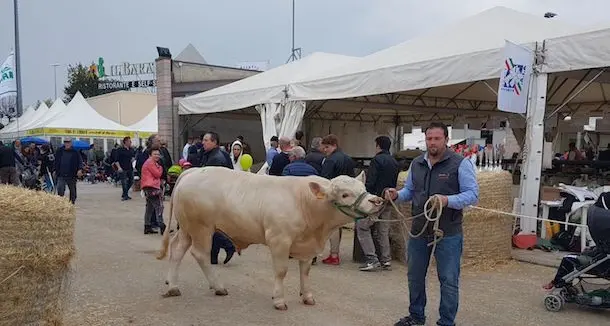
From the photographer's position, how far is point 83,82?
182ft

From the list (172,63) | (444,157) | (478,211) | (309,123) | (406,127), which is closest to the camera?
(444,157)

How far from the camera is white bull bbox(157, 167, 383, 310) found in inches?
187

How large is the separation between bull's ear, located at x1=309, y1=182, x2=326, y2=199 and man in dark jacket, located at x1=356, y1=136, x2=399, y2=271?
2074mm

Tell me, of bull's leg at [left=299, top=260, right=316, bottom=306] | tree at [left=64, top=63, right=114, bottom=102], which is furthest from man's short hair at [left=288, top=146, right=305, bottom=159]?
tree at [left=64, top=63, right=114, bottom=102]

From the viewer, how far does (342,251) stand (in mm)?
7969

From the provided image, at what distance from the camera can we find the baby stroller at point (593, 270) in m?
4.81

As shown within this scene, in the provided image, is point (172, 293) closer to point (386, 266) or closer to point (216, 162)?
point (216, 162)

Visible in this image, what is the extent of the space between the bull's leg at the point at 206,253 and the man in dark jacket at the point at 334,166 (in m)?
1.82

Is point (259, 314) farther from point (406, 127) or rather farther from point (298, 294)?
point (406, 127)

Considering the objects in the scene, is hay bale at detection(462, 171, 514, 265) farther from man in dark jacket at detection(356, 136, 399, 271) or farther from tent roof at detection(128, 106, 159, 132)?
Result: tent roof at detection(128, 106, 159, 132)

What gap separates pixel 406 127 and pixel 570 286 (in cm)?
1782

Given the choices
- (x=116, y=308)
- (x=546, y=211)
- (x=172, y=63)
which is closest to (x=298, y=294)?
(x=116, y=308)

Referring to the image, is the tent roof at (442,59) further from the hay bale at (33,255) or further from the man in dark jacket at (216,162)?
the hay bale at (33,255)

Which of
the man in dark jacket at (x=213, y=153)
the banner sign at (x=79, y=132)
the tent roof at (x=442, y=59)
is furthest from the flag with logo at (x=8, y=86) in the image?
the man in dark jacket at (x=213, y=153)
